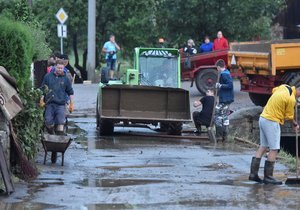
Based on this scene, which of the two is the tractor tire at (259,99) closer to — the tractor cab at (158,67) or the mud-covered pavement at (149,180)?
the tractor cab at (158,67)

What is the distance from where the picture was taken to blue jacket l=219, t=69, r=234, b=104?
17.6 m

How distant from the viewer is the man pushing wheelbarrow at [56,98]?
1466cm

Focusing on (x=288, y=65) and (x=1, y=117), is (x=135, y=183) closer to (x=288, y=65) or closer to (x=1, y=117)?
(x=1, y=117)

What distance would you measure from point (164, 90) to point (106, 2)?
21499 mm

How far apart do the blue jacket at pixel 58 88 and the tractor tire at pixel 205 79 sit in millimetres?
11529

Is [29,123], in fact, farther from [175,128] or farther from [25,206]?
[175,128]

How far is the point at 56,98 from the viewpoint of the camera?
1469 centimetres

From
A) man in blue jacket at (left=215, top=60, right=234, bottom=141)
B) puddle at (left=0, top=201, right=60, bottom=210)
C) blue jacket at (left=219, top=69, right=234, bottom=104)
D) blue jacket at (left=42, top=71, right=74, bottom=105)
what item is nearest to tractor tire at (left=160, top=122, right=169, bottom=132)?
man in blue jacket at (left=215, top=60, right=234, bottom=141)

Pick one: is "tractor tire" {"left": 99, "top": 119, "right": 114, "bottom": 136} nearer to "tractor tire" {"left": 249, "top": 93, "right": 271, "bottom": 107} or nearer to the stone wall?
"tractor tire" {"left": 249, "top": 93, "right": 271, "bottom": 107}

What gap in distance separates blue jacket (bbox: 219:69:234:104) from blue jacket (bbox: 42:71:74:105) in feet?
13.0

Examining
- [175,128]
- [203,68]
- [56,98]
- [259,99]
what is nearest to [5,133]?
[56,98]

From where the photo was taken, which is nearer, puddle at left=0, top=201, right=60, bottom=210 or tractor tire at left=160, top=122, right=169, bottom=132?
puddle at left=0, top=201, right=60, bottom=210

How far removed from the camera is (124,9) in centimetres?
3897

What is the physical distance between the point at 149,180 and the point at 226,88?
5.62m
